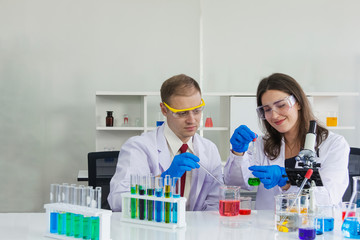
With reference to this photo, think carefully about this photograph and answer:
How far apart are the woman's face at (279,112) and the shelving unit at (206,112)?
202cm

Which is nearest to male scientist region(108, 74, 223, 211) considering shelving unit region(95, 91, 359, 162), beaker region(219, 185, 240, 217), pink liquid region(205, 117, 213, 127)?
beaker region(219, 185, 240, 217)

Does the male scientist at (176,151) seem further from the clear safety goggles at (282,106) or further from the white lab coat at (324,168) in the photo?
the clear safety goggles at (282,106)

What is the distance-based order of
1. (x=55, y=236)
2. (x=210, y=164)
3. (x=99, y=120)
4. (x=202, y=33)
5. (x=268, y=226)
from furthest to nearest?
(x=202, y=33), (x=99, y=120), (x=210, y=164), (x=268, y=226), (x=55, y=236)

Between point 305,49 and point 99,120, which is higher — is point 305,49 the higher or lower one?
the higher one

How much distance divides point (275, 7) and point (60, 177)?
9.96 ft

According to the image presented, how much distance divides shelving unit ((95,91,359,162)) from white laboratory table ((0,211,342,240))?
2.50 m

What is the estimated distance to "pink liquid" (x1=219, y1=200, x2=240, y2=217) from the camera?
2.20 m

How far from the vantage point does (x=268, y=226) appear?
2.04 m

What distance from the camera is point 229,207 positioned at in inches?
86.7

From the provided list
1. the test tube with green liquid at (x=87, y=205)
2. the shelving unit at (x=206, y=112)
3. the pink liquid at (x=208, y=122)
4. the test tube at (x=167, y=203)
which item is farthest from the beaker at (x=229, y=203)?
the pink liquid at (x=208, y=122)

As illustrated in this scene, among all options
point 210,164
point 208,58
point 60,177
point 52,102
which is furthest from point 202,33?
point 210,164

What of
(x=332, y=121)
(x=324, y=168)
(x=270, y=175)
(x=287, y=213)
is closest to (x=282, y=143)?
(x=324, y=168)

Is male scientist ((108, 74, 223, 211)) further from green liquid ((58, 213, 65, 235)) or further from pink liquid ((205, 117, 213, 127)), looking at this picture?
pink liquid ((205, 117, 213, 127))

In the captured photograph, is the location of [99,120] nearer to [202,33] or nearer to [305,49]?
[202,33]
